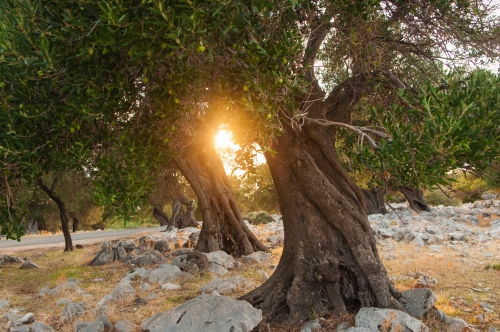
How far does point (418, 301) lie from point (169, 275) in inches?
256

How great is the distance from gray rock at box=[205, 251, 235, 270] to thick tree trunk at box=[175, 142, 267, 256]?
45.9 inches

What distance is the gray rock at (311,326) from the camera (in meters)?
6.25

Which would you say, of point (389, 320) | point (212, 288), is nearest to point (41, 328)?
point (212, 288)

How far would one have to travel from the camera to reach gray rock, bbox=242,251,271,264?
13.1 m

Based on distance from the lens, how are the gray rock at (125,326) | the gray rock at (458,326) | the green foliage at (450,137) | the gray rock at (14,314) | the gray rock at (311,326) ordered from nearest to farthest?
the green foliage at (450,137), the gray rock at (458,326), the gray rock at (311,326), the gray rock at (125,326), the gray rock at (14,314)

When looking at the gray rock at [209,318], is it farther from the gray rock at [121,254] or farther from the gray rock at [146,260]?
the gray rock at [121,254]

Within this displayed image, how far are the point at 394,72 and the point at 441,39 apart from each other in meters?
0.98

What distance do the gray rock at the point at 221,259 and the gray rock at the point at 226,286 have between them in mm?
2807

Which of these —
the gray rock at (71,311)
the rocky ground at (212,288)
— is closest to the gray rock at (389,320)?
the rocky ground at (212,288)

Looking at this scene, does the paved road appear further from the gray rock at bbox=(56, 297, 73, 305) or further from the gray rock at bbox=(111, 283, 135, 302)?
the gray rock at bbox=(111, 283, 135, 302)

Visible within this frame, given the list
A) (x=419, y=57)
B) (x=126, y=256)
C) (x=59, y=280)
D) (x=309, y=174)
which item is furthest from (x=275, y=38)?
(x=126, y=256)

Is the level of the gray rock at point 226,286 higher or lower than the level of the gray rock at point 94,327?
higher

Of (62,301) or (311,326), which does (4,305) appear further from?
(311,326)

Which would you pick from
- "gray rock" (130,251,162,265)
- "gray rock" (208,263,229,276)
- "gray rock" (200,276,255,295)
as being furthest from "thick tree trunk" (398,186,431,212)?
"gray rock" (200,276,255,295)
